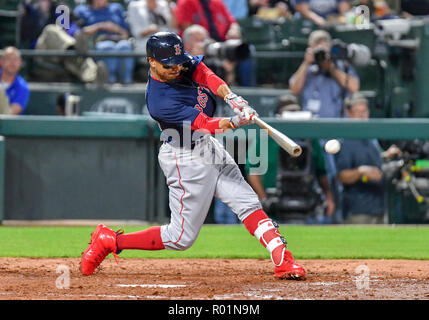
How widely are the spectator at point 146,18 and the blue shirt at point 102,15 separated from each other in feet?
0.85

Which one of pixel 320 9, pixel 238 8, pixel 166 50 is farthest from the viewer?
pixel 238 8

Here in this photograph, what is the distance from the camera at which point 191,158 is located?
527 centimetres

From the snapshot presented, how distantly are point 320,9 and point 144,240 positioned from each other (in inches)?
275

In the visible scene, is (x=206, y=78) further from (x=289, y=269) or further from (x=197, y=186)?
(x=289, y=269)

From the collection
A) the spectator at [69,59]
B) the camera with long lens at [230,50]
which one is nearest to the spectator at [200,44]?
the camera with long lens at [230,50]

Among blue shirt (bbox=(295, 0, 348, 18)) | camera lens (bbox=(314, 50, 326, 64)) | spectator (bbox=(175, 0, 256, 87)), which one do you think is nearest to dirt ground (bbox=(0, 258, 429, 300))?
camera lens (bbox=(314, 50, 326, 64))

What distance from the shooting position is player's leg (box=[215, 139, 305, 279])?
17.1 ft

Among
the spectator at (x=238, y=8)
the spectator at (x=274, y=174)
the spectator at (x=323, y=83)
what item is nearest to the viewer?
the spectator at (x=274, y=174)

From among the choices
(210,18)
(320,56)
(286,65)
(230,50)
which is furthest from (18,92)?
(320,56)

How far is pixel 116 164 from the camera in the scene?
899cm

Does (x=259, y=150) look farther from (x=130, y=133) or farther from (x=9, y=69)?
(x=9, y=69)

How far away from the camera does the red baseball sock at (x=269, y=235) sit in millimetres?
5199
